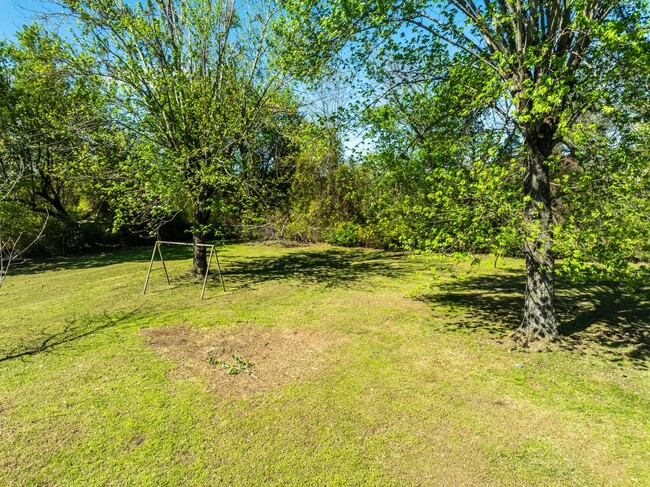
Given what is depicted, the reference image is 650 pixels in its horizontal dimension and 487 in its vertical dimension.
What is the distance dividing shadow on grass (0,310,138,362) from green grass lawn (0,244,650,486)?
0.14ft

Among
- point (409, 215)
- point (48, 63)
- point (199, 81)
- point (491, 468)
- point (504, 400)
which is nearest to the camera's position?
point (491, 468)

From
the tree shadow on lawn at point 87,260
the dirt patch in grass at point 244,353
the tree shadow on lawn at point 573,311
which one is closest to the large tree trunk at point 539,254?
the tree shadow on lawn at point 573,311

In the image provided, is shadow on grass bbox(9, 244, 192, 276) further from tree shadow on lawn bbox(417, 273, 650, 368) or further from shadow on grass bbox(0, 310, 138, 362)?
tree shadow on lawn bbox(417, 273, 650, 368)

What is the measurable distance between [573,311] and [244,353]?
24.5 ft

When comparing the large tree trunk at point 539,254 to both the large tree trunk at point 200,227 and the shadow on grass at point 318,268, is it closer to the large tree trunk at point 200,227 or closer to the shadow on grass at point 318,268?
the shadow on grass at point 318,268

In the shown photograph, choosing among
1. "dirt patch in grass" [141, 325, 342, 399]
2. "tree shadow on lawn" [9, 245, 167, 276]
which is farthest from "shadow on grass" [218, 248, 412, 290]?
"tree shadow on lawn" [9, 245, 167, 276]

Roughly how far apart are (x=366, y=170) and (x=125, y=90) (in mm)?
7494

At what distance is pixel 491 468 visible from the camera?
11.0 ft

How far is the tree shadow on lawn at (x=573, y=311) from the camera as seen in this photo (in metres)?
6.45

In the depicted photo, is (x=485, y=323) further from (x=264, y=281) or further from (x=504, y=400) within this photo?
(x=264, y=281)

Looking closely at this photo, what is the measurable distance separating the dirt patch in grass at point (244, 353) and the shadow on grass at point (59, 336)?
1.12 meters

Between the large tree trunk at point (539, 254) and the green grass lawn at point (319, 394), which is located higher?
the large tree trunk at point (539, 254)

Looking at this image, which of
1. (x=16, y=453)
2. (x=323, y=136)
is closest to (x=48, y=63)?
(x=323, y=136)

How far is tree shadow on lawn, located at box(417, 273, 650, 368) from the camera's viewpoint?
645 centimetres
